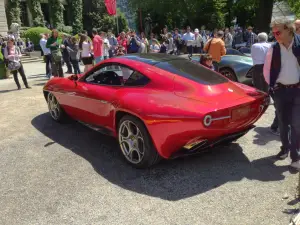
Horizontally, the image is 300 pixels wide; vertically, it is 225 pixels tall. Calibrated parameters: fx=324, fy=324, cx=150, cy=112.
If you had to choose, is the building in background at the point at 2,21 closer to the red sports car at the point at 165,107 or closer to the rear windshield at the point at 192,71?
the red sports car at the point at 165,107

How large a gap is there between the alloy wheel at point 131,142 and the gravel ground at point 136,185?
18 centimetres

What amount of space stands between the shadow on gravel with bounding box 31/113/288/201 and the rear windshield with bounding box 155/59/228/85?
103cm

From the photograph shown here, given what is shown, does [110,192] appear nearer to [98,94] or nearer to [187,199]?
[187,199]

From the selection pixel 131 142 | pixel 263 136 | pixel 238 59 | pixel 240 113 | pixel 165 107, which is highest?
pixel 165 107

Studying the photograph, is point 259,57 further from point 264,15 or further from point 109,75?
point 264,15

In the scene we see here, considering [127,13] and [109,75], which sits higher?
[127,13]

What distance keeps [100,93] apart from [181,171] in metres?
1.64

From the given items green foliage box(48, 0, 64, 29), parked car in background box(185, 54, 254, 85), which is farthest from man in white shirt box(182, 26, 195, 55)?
green foliage box(48, 0, 64, 29)

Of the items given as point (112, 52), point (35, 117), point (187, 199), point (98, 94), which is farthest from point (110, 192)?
point (112, 52)

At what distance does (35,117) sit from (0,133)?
3.19 feet

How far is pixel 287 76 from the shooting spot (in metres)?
3.84

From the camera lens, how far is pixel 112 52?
15.3 metres

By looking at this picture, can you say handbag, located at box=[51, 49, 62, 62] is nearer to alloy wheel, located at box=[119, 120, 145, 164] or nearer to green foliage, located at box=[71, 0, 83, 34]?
alloy wheel, located at box=[119, 120, 145, 164]

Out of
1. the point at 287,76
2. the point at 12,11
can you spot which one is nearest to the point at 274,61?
the point at 287,76
